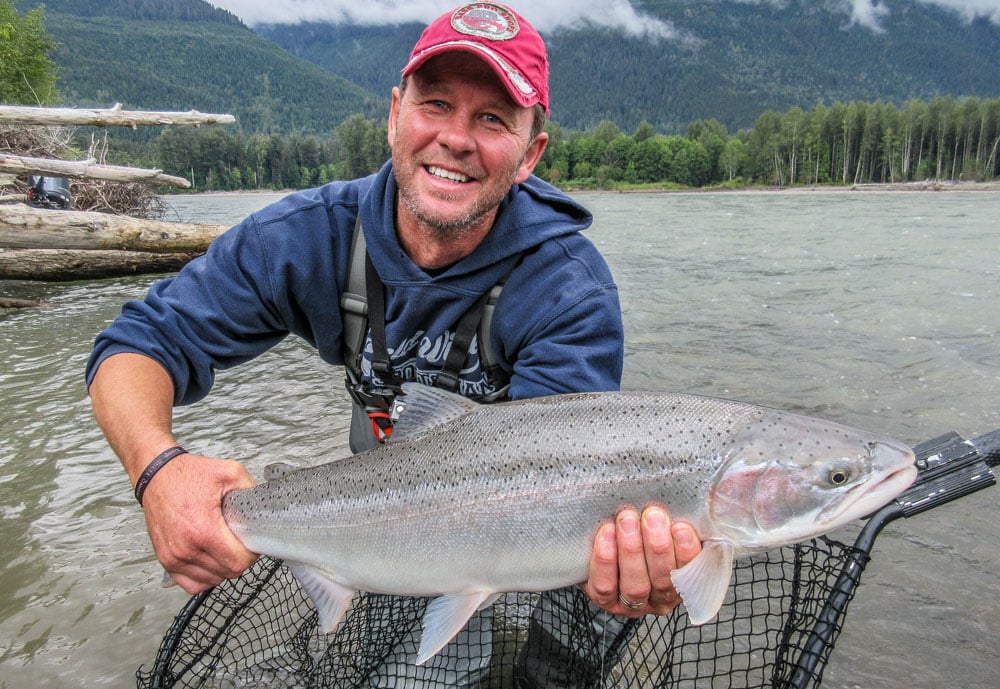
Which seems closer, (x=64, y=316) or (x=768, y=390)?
(x=768, y=390)

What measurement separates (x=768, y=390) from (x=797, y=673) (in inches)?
225

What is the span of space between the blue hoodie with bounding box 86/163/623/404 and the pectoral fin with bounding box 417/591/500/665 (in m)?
0.77

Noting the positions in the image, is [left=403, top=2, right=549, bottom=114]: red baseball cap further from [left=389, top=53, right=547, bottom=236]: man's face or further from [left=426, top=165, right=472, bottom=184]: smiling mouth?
[left=426, top=165, right=472, bottom=184]: smiling mouth

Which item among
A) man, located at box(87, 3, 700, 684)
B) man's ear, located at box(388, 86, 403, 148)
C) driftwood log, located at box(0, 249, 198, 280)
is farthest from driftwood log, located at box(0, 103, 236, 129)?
man, located at box(87, 3, 700, 684)

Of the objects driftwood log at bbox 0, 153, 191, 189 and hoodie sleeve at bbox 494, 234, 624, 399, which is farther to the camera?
driftwood log at bbox 0, 153, 191, 189

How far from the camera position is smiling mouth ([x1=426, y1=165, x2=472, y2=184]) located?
2766mm

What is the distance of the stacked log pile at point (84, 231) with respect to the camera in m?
10.8

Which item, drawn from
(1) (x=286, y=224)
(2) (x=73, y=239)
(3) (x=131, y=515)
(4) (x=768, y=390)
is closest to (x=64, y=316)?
(2) (x=73, y=239)

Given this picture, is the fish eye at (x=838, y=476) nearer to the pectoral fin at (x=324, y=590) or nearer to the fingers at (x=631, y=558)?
the fingers at (x=631, y=558)

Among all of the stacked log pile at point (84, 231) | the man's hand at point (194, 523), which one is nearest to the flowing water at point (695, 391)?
the stacked log pile at point (84, 231)

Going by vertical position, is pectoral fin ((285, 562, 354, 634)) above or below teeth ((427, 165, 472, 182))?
below

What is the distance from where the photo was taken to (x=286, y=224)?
9.55ft

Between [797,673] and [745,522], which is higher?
[745,522]

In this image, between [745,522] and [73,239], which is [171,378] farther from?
[73,239]
